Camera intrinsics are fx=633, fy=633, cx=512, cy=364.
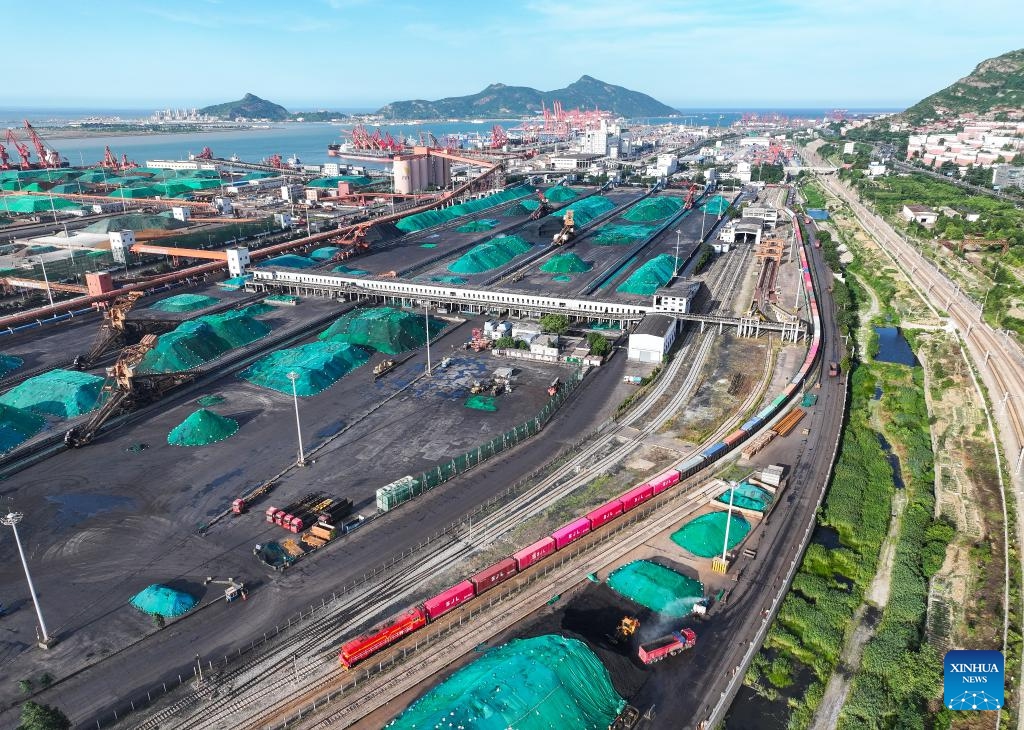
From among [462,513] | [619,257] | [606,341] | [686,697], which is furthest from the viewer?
[619,257]

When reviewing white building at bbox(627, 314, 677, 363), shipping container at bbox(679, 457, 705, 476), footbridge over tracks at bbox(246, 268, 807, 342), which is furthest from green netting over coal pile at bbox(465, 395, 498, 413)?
footbridge over tracks at bbox(246, 268, 807, 342)

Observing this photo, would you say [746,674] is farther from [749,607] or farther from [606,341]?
[606,341]

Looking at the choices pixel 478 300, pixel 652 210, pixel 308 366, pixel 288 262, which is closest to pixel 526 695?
pixel 308 366

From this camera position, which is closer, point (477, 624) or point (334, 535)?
point (477, 624)

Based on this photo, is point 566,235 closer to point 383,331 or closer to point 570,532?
point 383,331

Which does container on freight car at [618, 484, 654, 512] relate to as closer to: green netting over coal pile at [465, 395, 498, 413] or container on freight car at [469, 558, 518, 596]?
container on freight car at [469, 558, 518, 596]

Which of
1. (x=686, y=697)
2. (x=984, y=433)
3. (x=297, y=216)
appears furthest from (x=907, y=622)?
(x=297, y=216)
